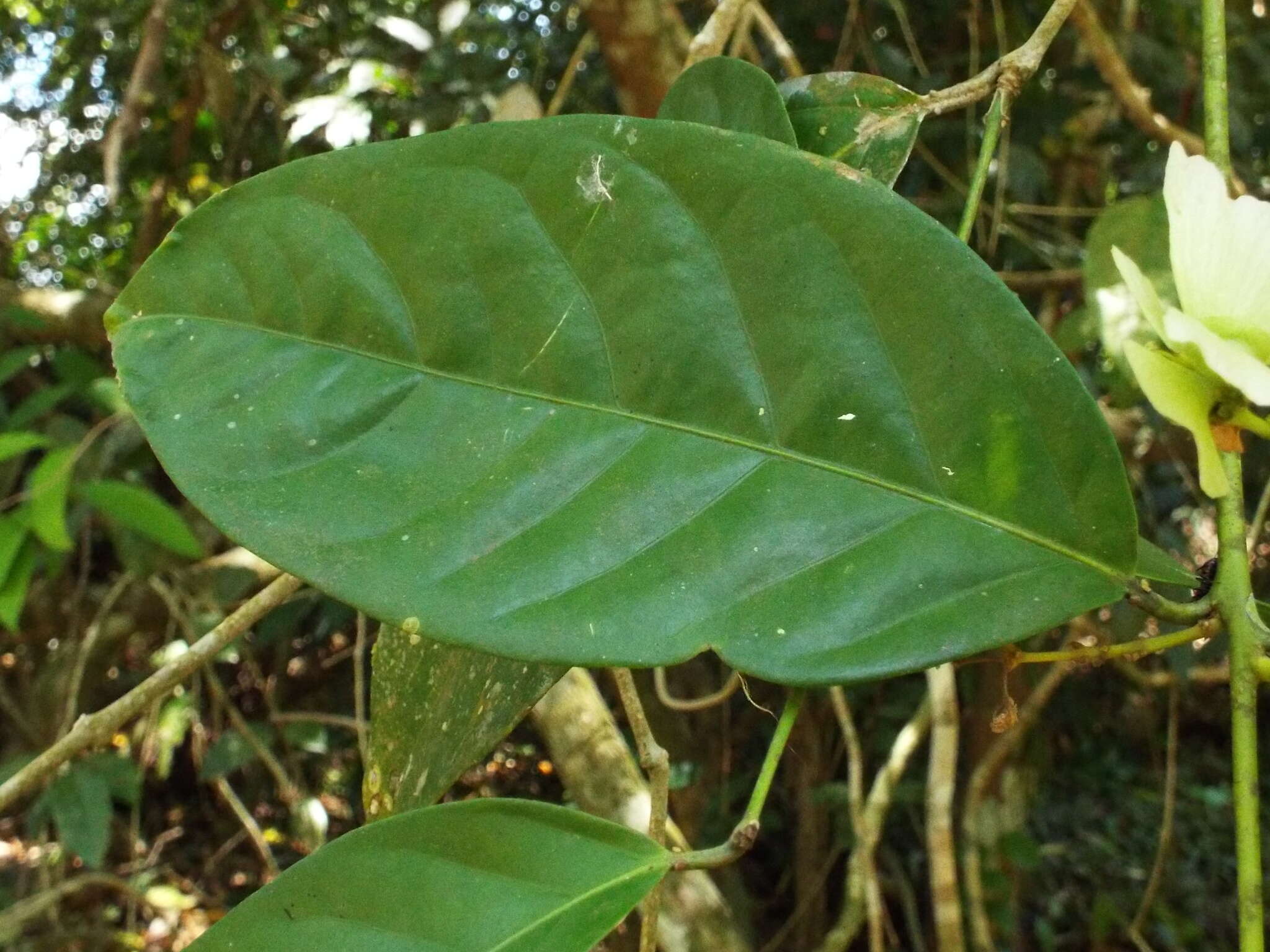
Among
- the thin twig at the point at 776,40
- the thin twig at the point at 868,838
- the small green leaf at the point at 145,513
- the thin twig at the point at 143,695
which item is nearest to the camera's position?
the thin twig at the point at 143,695

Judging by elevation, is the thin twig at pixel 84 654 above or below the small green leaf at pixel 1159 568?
below

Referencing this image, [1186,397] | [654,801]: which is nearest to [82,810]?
[654,801]

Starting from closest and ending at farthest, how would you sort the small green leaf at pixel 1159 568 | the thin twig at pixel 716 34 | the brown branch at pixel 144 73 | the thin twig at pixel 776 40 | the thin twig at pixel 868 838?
1. the small green leaf at pixel 1159 568
2. the thin twig at pixel 716 34
3. the thin twig at pixel 776 40
4. the thin twig at pixel 868 838
5. the brown branch at pixel 144 73

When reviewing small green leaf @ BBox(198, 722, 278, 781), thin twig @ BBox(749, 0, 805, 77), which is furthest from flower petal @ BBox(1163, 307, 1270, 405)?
small green leaf @ BBox(198, 722, 278, 781)

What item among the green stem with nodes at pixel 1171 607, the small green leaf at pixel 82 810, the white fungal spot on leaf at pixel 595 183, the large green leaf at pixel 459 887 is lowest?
the small green leaf at pixel 82 810

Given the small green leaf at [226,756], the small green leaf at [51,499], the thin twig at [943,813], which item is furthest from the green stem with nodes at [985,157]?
the small green leaf at [226,756]

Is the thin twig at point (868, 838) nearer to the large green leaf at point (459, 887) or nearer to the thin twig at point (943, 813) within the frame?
the thin twig at point (943, 813)
